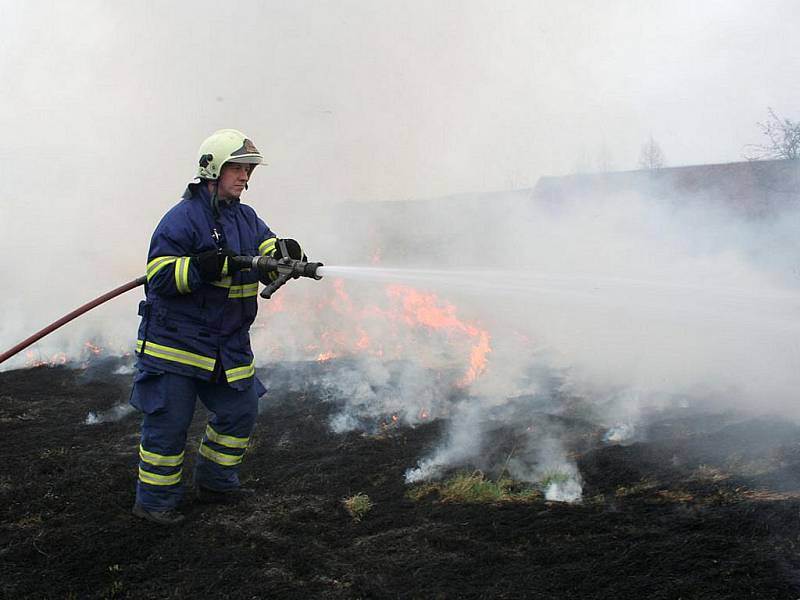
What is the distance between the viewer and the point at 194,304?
3668 millimetres

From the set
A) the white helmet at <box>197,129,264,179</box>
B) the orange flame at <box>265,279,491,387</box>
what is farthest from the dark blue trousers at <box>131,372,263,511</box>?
the orange flame at <box>265,279,491,387</box>

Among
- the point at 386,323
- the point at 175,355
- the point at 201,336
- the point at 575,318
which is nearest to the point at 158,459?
the point at 175,355

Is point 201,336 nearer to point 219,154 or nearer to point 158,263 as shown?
point 158,263

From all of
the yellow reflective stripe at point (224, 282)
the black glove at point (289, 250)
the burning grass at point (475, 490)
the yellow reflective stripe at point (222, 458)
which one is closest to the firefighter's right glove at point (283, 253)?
the black glove at point (289, 250)

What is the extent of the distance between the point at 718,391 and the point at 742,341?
0.85 m

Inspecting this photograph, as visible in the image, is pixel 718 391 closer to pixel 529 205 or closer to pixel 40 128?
pixel 529 205

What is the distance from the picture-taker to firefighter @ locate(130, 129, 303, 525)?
358 centimetres

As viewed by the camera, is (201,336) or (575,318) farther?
(575,318)

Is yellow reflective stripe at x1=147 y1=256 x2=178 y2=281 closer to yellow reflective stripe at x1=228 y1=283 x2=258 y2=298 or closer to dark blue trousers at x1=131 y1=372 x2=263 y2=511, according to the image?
yellow reflective stripe at x1=228 y1=283 x2=258 y2=298

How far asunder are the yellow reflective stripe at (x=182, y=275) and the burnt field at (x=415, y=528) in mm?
1411

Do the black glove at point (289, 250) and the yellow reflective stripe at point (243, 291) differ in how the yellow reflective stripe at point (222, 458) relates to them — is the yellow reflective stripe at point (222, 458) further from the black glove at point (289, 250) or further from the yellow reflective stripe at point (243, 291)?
the black glove at point (289, 250)

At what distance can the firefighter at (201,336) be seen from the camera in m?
3.58

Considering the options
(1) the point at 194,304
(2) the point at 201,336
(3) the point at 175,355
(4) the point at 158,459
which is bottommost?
(4) the point at 158,459

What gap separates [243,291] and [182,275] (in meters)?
0.44
